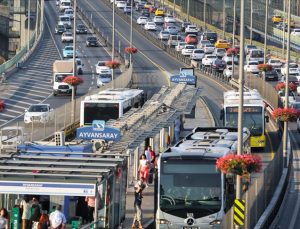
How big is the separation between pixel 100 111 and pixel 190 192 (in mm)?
24892

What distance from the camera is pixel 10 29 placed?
180625mm

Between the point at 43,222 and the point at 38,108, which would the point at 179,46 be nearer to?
the point at 38,108

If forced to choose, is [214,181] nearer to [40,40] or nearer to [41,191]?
[41,191]

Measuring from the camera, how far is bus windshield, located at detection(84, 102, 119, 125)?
62.2 metres

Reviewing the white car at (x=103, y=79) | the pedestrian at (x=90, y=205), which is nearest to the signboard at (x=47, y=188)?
the pedestrian at (x=90, y=205)

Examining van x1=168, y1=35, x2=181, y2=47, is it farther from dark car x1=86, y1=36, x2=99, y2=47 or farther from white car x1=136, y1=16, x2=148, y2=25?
white car x1=136, y1=16, x2=148, y2=25

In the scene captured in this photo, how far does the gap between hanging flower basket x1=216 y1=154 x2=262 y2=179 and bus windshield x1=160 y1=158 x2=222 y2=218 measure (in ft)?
4.25

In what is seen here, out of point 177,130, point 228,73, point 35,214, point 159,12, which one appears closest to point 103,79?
point 228,73

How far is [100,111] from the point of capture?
62.2 m

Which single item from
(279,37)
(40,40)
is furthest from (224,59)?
(279,37)

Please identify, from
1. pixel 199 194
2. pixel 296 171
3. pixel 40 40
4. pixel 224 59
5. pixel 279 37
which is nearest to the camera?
pixel 199 194

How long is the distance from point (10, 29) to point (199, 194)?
14507 centimetres

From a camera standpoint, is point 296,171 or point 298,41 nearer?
point 296,171

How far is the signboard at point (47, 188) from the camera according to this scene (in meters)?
32.2
